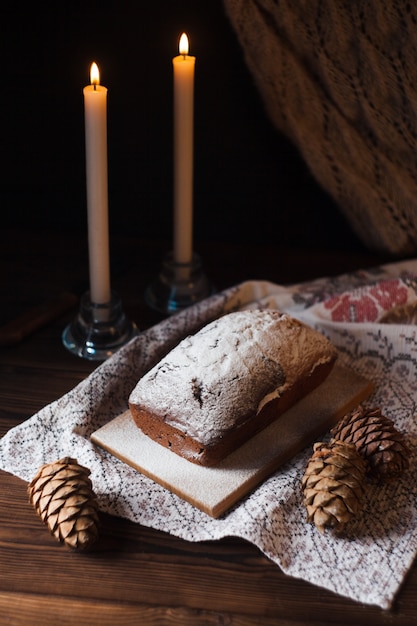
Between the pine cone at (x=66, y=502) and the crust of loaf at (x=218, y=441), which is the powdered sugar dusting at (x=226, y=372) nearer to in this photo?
the crust of loaf at (x=218, y=441)

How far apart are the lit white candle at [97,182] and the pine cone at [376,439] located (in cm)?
41

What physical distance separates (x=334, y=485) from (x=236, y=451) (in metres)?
0.14

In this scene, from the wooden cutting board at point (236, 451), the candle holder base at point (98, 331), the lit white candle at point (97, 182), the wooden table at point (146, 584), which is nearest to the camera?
the wooden table at point (146, 584)

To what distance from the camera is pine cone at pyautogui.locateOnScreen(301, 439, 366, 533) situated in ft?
2.78

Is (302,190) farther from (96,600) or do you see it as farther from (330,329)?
(96,600)

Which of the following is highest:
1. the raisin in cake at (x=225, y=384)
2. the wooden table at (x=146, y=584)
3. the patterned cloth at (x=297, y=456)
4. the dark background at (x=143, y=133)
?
the dark background at (x=143, y=133)

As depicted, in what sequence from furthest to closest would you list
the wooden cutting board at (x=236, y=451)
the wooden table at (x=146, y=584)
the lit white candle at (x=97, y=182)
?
the lit white candle at (x=97, y=182) → the wooden cutting board at (x=236, y=451) → the wooden table at (x=146, y=584)

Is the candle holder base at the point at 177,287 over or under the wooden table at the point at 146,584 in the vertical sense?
over

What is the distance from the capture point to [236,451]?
96cm

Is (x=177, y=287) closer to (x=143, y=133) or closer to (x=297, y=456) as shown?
(x=143, y=133)

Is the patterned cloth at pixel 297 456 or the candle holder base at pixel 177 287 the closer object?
the patterned cloth at pixel 297 456

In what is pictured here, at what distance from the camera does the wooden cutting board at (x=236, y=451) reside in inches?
35.4

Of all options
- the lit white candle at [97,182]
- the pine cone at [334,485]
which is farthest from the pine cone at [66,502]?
the lit white candle at [97,182]

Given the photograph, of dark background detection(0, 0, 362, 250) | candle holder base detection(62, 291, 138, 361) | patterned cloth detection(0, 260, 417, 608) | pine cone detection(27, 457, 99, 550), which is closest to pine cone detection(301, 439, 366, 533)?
patterned cloth detection(0, 260, 417, 608)
